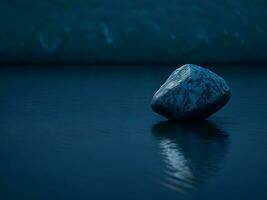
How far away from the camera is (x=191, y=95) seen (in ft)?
25.0

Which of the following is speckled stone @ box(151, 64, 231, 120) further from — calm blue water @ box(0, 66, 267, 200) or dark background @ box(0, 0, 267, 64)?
dark background @ box(0, 0, 267, 64)

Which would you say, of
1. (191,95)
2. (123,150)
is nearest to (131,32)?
(191,95)

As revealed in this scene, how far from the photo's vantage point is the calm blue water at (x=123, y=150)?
450 cm

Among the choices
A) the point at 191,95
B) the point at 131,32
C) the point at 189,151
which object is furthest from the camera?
the point at 131,32

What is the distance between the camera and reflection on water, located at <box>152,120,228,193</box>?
478 centimetres

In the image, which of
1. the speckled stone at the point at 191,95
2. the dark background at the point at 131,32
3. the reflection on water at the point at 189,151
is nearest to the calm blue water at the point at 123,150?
the reflection on water at the point at 189,151

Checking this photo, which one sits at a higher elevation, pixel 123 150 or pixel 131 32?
pixel 131 32

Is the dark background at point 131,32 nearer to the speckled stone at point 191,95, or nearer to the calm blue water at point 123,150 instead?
the calm blue water at point 123,150

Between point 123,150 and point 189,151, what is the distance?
74 cm

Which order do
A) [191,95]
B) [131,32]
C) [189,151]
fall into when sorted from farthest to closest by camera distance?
1. [131,32]
2. [191,95]
3. [189,151]

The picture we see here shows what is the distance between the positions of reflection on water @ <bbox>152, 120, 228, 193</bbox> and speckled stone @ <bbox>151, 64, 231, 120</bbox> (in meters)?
0.17

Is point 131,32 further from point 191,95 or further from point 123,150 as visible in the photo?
point 123,150

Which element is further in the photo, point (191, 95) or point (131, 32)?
point (131, 32)

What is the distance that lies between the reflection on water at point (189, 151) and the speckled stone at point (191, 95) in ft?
0.54
